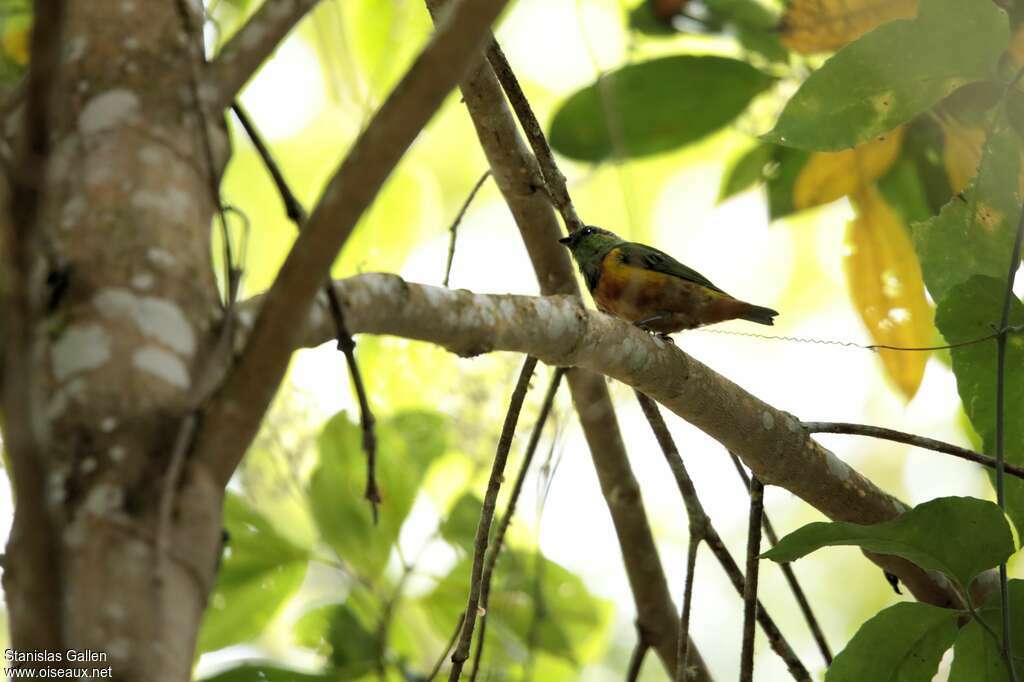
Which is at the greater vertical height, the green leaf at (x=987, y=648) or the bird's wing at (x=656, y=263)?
the bird's wing at (x=656, y=263)

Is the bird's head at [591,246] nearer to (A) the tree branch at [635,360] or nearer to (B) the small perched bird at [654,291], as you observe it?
(B) the small perched bird at [654,291]

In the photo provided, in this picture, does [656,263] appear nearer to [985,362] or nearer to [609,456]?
[609,456]

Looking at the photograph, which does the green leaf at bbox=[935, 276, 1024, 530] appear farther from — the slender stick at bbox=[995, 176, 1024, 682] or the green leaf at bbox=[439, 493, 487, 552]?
the green leaf at bbox=[439, 493, 487, 552]

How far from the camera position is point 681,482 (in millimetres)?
2855

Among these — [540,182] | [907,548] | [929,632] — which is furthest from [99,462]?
[540,182]

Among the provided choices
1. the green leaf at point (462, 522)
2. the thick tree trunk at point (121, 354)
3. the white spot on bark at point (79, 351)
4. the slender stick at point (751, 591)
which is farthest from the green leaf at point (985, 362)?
the white spot on bark at point (79, 351)

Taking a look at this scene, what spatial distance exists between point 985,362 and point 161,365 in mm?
1983

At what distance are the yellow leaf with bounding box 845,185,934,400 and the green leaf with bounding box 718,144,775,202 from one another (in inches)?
14.3

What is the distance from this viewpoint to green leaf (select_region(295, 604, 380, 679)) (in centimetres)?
310

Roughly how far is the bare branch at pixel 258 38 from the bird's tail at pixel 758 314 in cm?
309

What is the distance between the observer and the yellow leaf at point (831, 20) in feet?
10.4

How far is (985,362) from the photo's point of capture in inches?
96.9

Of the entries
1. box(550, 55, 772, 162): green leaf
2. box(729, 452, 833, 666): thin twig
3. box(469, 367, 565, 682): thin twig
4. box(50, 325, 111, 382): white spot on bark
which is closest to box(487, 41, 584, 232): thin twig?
box(469, 367, 565, 682): thin twig

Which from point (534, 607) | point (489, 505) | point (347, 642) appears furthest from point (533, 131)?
point (347, 642)
